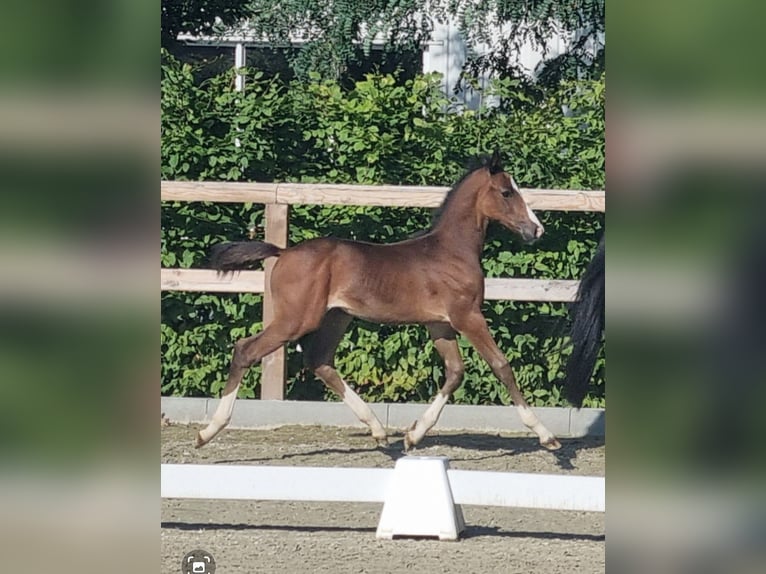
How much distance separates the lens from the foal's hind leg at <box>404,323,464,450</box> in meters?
5.22

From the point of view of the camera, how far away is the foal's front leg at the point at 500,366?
16.7 ft

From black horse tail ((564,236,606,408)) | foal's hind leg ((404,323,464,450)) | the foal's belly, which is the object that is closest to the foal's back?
the foal's belly

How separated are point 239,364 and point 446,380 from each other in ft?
3.21

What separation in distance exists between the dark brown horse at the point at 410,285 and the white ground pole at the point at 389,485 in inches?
73.6

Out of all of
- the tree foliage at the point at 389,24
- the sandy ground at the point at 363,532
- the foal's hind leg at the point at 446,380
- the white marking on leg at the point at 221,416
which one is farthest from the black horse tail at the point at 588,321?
the tree foliage at the point at 389,24

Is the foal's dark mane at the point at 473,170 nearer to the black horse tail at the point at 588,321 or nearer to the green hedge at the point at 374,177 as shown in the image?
the green hedge at the point at 374,177
